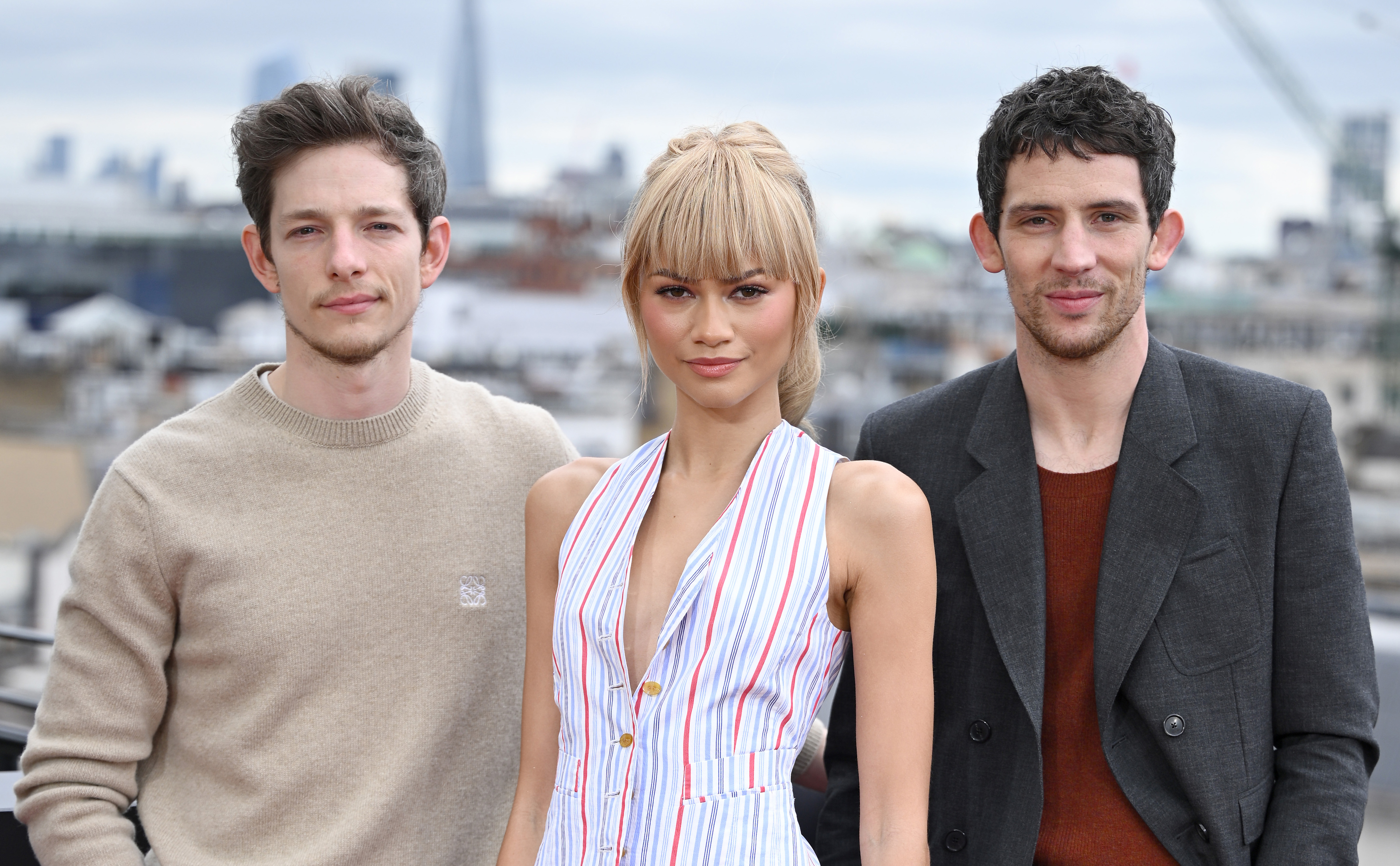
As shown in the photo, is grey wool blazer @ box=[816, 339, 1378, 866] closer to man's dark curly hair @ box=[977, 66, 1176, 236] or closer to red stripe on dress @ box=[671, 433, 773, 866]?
man's dark curly hair @ box=[977, 66, 1176, 236]

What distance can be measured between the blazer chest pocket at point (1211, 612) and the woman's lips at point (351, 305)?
2095 mm

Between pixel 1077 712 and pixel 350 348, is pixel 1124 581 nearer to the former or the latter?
pixel 1077 712

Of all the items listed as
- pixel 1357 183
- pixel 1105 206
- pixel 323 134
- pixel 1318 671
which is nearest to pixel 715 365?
pixel 1105 206

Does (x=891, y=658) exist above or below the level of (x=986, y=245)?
below

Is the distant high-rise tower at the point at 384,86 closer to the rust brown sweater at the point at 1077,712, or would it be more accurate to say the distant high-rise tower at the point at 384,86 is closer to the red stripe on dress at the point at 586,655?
the red stripe on dress at the point at 586,655

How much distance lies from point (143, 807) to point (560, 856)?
4.21ft

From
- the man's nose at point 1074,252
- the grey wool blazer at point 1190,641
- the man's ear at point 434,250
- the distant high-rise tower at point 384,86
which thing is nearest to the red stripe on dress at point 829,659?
the grey wool blazer at point 1190,641

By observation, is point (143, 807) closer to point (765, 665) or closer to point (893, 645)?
point (765, 665)

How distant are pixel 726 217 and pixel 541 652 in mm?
1049

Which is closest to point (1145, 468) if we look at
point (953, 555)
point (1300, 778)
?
point (953, 555)

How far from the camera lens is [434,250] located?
380 centimetres

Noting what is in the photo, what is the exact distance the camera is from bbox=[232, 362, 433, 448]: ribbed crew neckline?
12.0ft

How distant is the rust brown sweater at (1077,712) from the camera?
3111 millimetres

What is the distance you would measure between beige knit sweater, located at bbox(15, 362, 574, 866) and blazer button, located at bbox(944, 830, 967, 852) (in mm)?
1164
